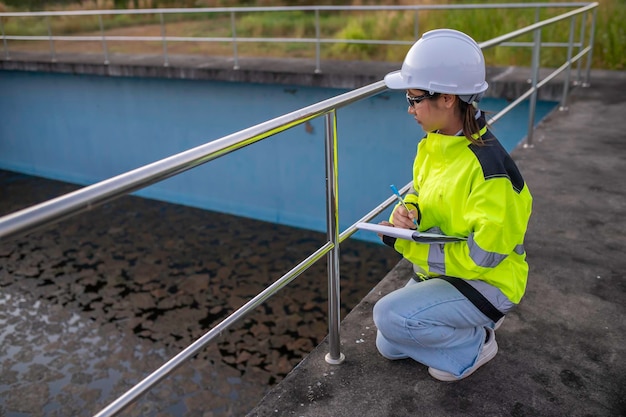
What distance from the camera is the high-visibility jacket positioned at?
1.71 meters

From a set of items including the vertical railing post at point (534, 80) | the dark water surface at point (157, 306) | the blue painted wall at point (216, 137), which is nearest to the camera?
the vertical railing post at point (534, 80)

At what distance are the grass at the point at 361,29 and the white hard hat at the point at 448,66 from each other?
7.42 metres

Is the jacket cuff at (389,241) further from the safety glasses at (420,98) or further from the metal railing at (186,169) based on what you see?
A: the safety glasses at (420,98)

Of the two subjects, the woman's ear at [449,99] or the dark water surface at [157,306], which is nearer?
the woman's ear at [449,99]

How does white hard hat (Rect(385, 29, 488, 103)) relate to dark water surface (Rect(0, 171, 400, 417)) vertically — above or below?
above

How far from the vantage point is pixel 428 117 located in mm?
1819

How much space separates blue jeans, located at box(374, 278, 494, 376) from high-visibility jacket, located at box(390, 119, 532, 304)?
9 centimetres

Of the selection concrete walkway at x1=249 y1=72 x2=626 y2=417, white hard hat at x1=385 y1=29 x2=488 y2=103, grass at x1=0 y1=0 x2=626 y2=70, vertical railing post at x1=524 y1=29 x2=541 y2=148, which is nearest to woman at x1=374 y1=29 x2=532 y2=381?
white hard hat at x1=385 y1=29 x2=488 y2=103

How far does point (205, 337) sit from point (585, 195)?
307cm

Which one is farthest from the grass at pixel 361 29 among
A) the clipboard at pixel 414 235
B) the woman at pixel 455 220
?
the clipboard at pixel 414 235

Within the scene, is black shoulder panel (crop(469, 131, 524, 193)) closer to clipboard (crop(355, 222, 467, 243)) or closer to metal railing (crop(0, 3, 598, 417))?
clipboard (crop(355, 222, 467, 243))

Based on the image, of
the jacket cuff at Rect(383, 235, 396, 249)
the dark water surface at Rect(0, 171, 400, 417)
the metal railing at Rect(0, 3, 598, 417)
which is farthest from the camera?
the dark water surface at Rect(0, 171, 400, 417)

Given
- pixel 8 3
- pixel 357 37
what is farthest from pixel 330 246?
pixel 8 3

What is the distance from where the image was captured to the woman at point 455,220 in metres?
1.71
